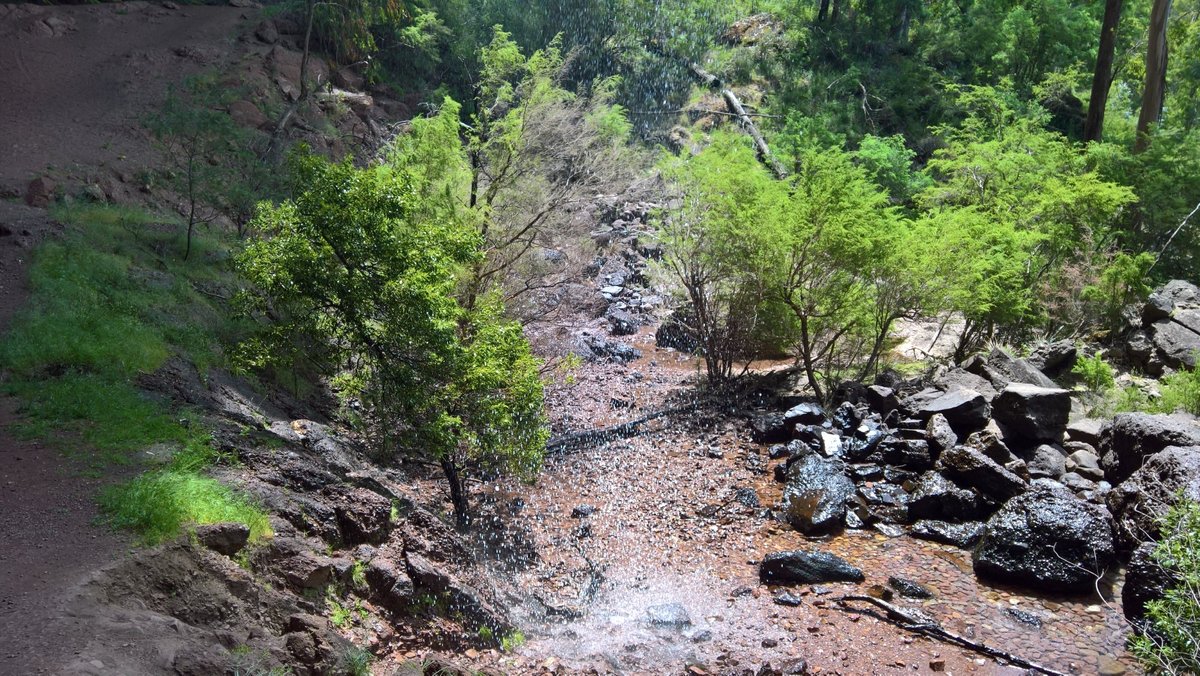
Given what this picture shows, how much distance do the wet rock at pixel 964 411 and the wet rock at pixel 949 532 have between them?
2511 millimetres

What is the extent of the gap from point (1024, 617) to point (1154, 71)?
1980 cm

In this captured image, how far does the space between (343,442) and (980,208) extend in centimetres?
1600

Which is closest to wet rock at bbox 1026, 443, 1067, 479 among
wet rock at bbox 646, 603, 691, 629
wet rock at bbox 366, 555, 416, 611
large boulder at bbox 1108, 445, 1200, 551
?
large boulder at bbox 1108, 445, 1200, 551

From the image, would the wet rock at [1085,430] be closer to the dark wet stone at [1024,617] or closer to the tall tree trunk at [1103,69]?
the dark wet stone at [1024,617]

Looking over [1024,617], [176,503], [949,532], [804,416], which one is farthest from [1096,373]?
[176,503]

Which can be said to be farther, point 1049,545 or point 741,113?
point 741,113

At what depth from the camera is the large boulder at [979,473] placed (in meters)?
11.1

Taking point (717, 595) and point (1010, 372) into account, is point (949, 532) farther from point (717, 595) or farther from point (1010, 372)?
point (1010, 372)

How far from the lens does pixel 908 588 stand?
31.2ft

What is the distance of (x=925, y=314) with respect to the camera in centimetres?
1566

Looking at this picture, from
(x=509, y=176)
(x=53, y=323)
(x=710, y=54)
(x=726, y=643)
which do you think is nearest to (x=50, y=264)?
(x=53, y=323)

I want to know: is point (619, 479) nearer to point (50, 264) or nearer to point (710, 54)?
point (50, 264)

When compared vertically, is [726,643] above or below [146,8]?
below

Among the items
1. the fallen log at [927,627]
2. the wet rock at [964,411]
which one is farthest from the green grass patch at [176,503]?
the wet rock at [964,411]
